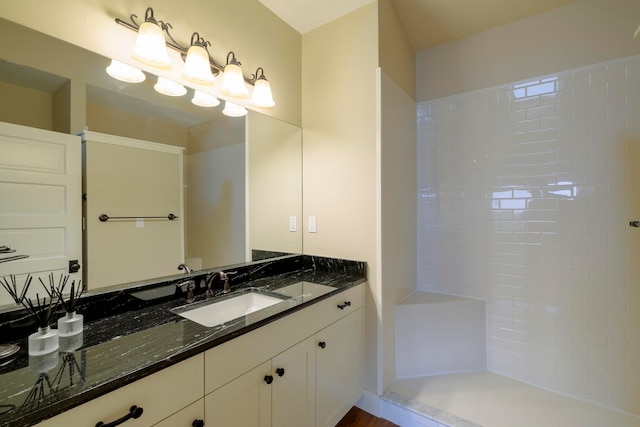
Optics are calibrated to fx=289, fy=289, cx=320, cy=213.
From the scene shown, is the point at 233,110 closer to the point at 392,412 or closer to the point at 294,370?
the point at 294,370

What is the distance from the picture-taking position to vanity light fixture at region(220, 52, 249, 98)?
1.63 meters

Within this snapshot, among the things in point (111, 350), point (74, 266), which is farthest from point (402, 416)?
point (74, 266)

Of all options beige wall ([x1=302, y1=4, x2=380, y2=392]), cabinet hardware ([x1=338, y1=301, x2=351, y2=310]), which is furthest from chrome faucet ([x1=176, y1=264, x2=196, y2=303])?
beige wall ([x1=302, y1=4, x2=380, y2=392])

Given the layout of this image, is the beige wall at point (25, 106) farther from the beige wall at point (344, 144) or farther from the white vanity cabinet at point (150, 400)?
the beige wall at point (344, 144)

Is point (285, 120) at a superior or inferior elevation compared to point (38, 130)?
superior

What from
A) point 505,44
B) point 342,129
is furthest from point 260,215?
point 505,44

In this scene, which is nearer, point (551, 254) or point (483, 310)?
point (551, 254)

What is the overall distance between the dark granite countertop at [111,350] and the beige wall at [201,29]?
102cm

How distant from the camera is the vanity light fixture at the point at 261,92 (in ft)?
5.99

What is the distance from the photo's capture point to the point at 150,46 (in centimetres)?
126

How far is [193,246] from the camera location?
5.13 ft

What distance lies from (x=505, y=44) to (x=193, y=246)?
257cm

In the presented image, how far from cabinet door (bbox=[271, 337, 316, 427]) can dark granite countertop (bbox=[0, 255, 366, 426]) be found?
0.21 m

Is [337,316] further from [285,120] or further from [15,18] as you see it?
[15,18]
